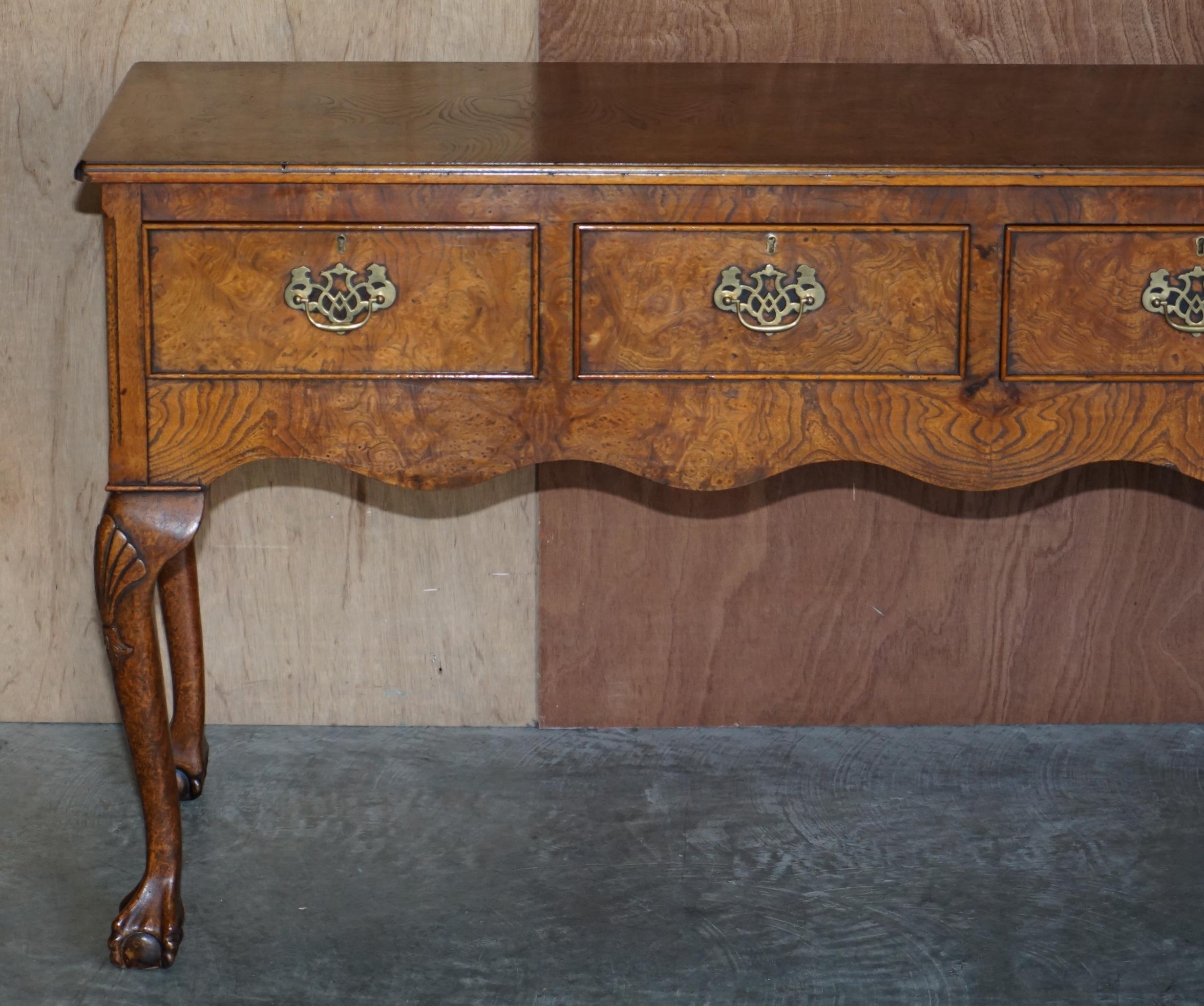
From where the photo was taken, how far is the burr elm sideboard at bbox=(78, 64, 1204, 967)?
1.74 meters

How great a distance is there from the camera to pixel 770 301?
5.77 feet

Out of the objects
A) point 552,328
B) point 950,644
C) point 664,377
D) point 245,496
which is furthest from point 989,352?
point 245,496

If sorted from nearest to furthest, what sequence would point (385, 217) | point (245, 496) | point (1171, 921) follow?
1. point (385, 217)
2. point (1171, 921)
3. point (245, 496)

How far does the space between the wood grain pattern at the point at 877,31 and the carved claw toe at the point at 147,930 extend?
1.40m

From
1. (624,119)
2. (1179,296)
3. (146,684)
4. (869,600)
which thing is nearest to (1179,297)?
(1179,296)

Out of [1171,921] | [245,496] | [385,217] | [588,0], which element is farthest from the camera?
[245,496]

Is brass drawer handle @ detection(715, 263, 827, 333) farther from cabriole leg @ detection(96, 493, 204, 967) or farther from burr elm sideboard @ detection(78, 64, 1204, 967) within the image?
cabriole leg @ detection(96, 493, 204, 967)

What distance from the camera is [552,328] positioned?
1766mm

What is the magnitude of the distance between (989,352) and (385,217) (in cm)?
73

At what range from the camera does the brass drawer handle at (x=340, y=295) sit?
1749 mm

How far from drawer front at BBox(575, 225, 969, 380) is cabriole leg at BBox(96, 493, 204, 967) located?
555mm

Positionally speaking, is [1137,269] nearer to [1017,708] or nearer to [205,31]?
[1017,708]

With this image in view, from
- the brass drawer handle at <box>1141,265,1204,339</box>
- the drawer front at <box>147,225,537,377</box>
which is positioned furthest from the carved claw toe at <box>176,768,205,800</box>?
the brass drawer handle at <box>1141,265,1204,339</box>

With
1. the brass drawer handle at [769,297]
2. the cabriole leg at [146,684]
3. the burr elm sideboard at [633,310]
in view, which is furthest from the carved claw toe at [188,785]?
the brass drawer handle at [769,297]
